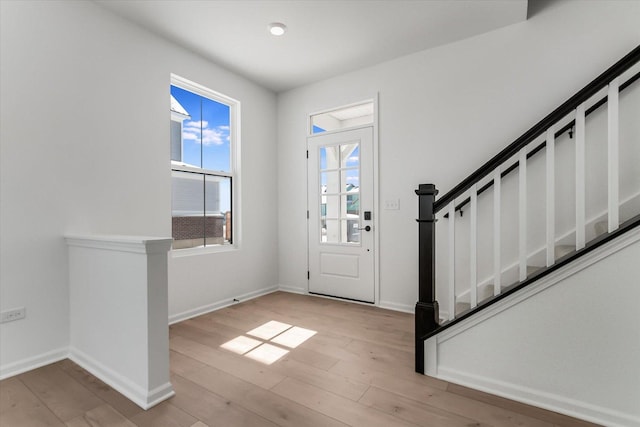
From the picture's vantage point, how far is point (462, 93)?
3129 mm

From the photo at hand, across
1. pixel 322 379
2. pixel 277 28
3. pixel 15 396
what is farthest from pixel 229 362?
pixel 277 28

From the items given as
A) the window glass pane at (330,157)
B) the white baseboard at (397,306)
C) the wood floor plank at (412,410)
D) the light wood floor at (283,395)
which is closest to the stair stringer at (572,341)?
the light wood floor at (283,395)

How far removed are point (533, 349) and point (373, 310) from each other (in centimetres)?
186

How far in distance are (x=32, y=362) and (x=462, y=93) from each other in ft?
13.8

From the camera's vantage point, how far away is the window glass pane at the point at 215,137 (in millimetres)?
3582

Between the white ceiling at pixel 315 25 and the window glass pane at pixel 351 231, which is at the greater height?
the white ceiling at pixel 315 25

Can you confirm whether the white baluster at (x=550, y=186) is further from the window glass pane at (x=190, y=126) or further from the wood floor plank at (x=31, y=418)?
the window glass pane at (x=190, y=126)

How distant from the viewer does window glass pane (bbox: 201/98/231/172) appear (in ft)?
11.8

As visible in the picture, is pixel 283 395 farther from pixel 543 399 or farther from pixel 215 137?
pixel 215 137

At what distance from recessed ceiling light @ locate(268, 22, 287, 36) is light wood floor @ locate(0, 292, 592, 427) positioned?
9.08ft

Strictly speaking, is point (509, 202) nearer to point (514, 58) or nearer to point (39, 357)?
point (514, 58)

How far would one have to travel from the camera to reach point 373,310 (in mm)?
3469

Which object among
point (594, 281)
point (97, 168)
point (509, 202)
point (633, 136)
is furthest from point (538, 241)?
point (97, 168)

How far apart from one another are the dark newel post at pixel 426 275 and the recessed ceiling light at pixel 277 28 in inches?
77.7
